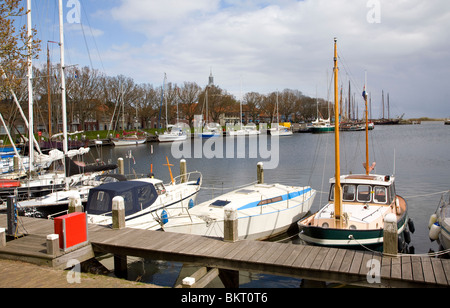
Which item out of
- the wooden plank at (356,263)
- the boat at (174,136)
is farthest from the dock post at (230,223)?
the boat at (174,136)

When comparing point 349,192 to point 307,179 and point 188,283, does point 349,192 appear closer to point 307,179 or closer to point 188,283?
point 188,283

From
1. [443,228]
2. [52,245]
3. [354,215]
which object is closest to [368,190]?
[354,215]

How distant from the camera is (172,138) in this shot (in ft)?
304

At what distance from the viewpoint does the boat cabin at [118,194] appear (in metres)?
15.9

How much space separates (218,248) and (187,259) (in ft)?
3.33

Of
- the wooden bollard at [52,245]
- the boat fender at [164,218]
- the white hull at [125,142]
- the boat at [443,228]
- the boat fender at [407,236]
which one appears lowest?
the boat fender at [407,236]

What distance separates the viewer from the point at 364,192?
1667 centimetres

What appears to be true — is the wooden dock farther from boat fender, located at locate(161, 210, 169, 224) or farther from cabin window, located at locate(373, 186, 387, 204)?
cabin window, located at locate(373, 186, 387, 204)

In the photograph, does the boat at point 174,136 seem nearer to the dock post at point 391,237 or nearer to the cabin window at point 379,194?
the cabin window at point 379,194

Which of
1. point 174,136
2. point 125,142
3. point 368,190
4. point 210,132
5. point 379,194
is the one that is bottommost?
point 379,194

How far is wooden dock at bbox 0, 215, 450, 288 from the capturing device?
9.83 meters

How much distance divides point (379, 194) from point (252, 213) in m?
5.56

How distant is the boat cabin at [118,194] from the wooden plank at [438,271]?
11.2 m
